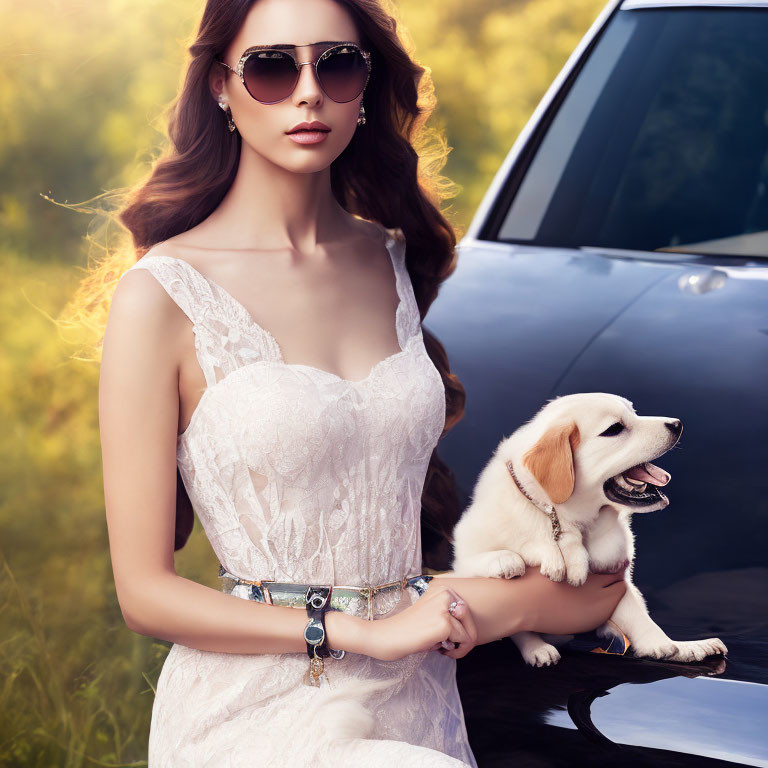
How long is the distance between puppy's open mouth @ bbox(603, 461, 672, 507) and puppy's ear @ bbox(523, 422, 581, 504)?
66 mm

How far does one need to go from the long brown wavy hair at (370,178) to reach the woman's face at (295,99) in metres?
0.03

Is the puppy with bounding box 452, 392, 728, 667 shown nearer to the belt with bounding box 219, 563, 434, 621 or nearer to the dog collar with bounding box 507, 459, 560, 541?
the dog collar with bounding box 507, 459, 560, 541

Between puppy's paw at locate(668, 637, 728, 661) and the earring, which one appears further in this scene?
the earring

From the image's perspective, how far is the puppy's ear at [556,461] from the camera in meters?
1.50

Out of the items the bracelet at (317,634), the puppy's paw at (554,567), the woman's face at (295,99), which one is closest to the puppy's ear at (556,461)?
the puppy's paw at (554,567)

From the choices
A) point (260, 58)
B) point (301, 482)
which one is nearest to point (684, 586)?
point (301, 482)

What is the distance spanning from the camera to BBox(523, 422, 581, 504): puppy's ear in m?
1.50

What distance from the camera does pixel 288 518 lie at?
158 centimetres

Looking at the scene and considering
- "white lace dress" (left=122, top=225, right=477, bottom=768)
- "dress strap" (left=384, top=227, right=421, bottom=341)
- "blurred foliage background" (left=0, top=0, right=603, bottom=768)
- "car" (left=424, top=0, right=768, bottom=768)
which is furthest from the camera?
"blurred foliage background" (left=0, top=0, right=603, bottom=768)

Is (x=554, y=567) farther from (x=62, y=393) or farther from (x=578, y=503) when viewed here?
(x=62, y=393)

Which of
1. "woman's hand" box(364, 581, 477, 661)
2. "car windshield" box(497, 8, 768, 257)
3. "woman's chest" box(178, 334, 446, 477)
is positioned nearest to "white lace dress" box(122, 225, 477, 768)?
"woman's chest" box(178, 334, 446, 477)

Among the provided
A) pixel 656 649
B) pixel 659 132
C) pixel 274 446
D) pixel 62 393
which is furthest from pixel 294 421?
pixel 62 393

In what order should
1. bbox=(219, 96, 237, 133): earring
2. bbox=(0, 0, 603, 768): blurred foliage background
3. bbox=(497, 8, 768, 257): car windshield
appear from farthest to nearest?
bbox=(0, 0, 603, 768): blurred foliage background, bbox=(497, 8, 768, 257): car windshield, bbox=(219, 96, 237, 133): earring

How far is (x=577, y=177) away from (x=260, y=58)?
1016mm
